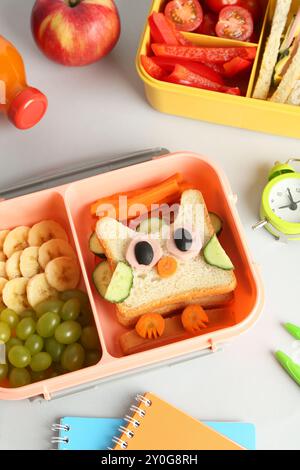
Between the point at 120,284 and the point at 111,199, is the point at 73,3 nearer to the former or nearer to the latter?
the point at 111,199

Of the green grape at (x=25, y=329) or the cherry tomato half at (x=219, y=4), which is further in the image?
the cherry tomato half at (x=219, y=4)

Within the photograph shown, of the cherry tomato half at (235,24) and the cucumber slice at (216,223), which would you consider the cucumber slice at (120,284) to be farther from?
the cherry tomato half at (235,24)

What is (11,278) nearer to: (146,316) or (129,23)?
(146,316)

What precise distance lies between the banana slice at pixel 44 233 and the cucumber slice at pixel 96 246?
53 mm

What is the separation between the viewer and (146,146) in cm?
120

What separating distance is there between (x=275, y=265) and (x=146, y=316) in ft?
0.83

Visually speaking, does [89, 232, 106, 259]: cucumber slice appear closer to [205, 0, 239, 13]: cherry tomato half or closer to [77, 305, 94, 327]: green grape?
[77, 305, 94, 327]: green grape

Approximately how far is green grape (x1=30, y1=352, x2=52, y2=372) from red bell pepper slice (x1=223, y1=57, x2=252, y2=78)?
615mm

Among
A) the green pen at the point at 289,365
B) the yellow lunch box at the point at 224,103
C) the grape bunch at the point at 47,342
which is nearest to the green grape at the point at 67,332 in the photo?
the grape bunch at the point at 47,342

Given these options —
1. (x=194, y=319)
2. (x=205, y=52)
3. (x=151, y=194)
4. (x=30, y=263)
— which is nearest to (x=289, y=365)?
(x=194, y=319)

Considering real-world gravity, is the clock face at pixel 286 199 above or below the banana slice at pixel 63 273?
above

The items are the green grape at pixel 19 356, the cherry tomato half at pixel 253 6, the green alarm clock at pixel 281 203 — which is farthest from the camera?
the cherry tomato half at pixel 253 6

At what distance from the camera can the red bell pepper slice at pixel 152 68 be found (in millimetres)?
1118
